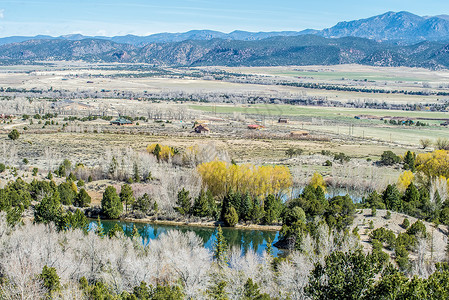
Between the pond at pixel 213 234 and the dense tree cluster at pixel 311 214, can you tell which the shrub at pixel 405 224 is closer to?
the dense tree cluster at pixel 311 214

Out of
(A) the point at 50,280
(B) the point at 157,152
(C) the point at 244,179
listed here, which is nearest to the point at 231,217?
(C) the point at 244,179

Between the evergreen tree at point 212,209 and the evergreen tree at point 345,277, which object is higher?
the evergreen tree at point 345,277

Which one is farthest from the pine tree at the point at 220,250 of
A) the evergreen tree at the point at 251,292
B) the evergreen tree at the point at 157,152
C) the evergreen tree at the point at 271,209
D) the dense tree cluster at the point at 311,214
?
the evergreen tree at the point at 157,152

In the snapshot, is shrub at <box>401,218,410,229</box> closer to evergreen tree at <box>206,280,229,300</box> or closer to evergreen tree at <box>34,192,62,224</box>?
evergreen tree at <box>206,280,229,300</box>

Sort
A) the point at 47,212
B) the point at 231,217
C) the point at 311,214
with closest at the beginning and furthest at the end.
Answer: the point at 47,212 < the point at 311,214 < the point at 231,217

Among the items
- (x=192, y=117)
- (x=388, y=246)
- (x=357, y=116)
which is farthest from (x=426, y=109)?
(x=388, y=246)

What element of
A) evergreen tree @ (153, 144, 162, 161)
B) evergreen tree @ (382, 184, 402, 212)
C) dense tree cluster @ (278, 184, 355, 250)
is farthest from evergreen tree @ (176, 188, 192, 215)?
evergreen tree @ (153, 144, 162, 161)

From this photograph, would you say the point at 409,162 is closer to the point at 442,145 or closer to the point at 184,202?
the point at 442,145

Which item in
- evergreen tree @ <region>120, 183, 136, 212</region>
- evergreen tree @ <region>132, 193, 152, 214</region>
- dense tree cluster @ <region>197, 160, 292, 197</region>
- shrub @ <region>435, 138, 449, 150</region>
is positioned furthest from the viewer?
shrub @ <region>435, 138, 449, 150</region>
